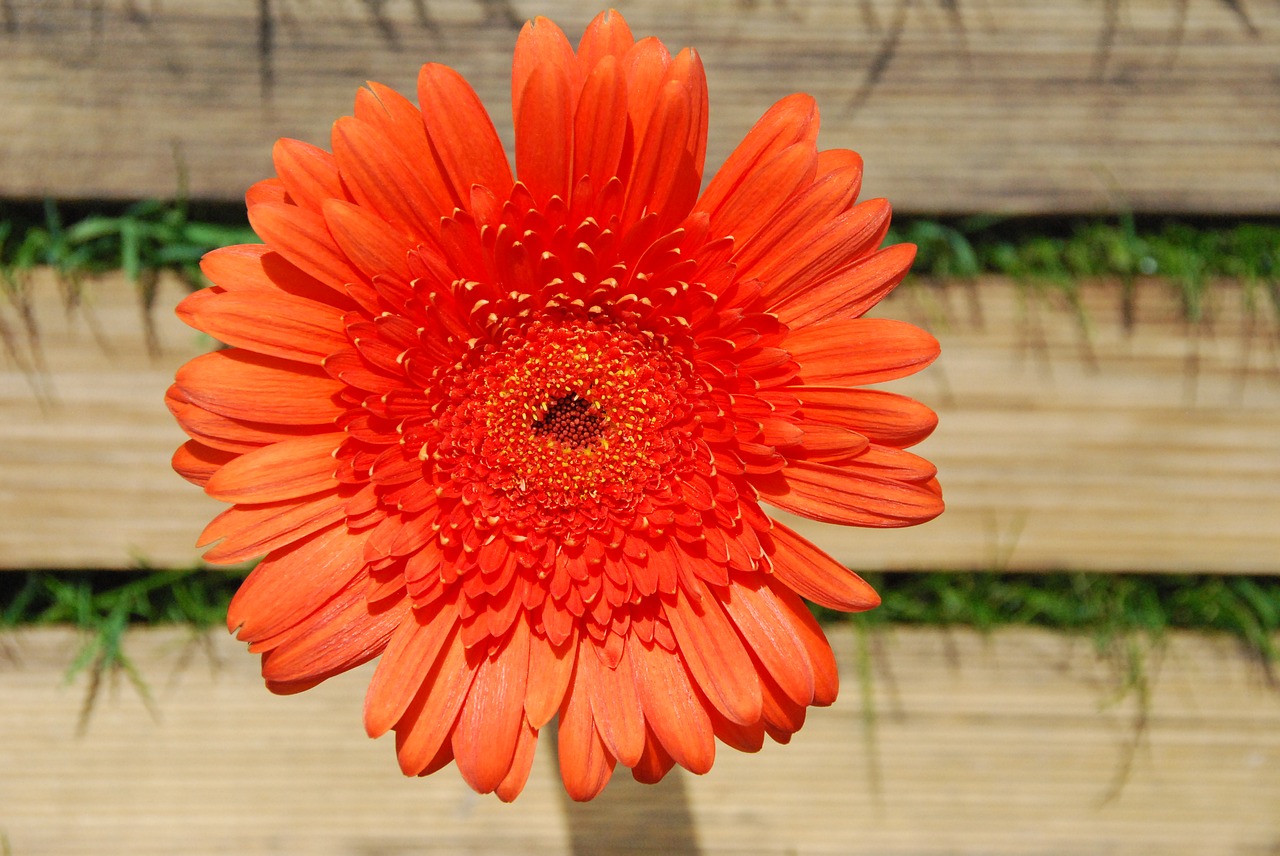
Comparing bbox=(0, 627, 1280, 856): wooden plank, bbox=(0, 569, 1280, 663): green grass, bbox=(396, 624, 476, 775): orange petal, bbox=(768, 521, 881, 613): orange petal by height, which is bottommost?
bbox=(0, 627, 1280, 856): wooden plank

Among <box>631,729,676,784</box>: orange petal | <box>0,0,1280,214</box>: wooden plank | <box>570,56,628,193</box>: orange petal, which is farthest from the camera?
<box>0,0,1280,214</box>: wooden plank

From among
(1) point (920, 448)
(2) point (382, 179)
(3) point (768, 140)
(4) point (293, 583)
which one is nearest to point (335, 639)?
(4) point (293, 583)

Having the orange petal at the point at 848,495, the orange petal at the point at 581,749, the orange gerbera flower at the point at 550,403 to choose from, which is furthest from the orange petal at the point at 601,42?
the orange petal at the point at 581,749

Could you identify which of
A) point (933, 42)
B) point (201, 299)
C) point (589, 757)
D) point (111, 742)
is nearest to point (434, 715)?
point (589, 757)

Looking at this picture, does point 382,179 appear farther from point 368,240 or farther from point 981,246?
point 981,246

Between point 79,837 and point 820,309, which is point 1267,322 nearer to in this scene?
point 820,309

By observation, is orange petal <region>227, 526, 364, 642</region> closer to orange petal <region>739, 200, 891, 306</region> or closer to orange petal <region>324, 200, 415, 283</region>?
orange petal <region>324, 200, 415, 283</region>

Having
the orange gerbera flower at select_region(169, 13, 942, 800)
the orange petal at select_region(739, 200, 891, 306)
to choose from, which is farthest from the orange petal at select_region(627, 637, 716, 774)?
the orange petal at select_region(739, 200, 891, 306)

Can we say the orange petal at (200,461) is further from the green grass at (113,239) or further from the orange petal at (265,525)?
the green grass at (113,239)
